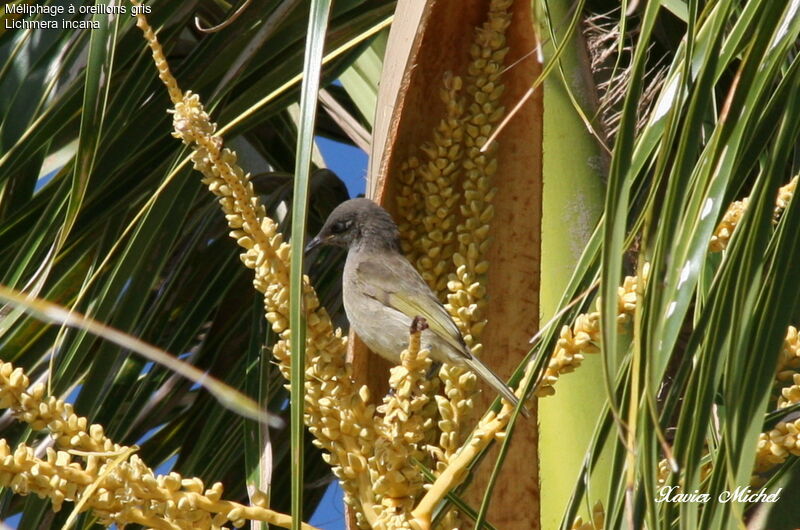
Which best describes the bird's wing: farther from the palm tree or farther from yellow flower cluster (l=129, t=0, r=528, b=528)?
yellow flower cluster (l=129, t=0, r=528, b=528)

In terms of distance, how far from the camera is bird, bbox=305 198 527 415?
10.1 feet

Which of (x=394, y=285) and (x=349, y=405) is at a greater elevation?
(x=394, y=285)

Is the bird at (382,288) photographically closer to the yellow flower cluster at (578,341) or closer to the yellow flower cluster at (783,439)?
the yellow flower cluster at (578,341)

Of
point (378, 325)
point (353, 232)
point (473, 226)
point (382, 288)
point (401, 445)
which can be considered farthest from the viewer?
point (353, 232)

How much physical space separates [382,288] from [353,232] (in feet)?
0.97

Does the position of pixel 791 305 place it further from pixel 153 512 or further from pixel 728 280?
pixel 153 512

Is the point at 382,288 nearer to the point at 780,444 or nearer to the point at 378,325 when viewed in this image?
the point at 378,325

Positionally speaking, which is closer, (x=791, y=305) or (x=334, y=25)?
(x=791, y=305)

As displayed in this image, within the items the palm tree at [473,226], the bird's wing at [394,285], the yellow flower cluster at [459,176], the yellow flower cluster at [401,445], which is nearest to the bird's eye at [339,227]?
the bird's wing at [394,285]

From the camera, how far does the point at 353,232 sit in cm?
395

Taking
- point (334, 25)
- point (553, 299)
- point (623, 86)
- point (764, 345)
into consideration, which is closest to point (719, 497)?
point (764, 345)

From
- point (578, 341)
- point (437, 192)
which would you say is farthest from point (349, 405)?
point (437, 192)

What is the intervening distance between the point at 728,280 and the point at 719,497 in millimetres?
251

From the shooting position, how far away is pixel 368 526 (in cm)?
191
